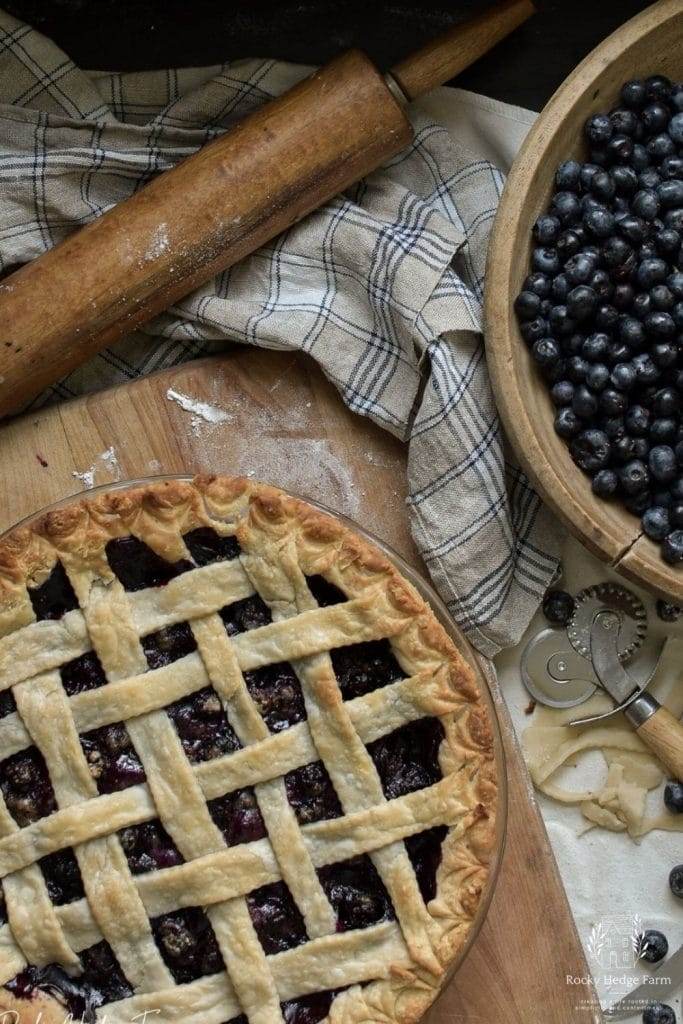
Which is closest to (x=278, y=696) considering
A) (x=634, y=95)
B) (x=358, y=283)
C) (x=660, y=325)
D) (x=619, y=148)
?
(x=358, y=283)

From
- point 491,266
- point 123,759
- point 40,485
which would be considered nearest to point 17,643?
point 123,759

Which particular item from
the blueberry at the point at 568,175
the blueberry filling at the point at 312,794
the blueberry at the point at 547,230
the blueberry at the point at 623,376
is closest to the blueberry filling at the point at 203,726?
the blueberry filling at the point at 312,794

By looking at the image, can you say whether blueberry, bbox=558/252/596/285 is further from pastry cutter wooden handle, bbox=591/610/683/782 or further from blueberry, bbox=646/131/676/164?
pastry cutter wooden handle, bbox=591/610/683/782

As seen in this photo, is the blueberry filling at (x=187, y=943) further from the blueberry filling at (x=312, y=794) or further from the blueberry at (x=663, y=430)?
the blueberry at (x=663, y=430)

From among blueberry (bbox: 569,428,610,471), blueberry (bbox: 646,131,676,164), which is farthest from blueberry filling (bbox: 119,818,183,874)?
blueberry (bbox: 646,131,676,164)

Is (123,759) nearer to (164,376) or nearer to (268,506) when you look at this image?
(268,506)

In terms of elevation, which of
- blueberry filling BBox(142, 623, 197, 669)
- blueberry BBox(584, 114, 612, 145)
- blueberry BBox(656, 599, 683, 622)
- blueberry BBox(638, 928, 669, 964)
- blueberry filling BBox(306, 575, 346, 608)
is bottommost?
blueberry BBox(638, 928, 669, 964)
